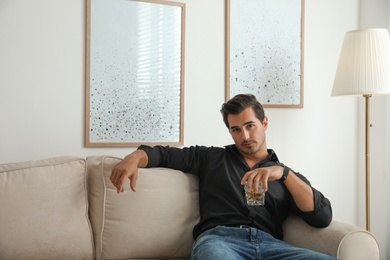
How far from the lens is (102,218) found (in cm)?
224

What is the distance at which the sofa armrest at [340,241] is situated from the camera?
2.04 metres

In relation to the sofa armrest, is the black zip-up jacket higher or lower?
higher

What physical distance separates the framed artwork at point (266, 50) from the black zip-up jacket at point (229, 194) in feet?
2.19

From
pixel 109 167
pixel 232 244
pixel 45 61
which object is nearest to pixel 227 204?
pixel 232 244

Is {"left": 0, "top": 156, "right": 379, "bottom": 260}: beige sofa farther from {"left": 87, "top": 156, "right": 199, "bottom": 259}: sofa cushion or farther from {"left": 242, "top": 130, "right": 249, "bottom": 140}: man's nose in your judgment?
{"left": 242, "top": 130, "right": 249, "bottom": 140}: man's nose

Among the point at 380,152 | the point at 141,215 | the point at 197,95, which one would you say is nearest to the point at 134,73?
the point at 197,95

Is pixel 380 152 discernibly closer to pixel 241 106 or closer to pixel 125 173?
pixel 241 106

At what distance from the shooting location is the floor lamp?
9.11 feet

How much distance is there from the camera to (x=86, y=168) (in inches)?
91.4

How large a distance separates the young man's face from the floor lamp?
2.49 feet

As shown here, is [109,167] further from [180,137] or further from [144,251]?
[180,137]

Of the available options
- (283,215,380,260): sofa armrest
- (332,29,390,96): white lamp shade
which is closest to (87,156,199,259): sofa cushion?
(283,215,380,260): sofa armrest

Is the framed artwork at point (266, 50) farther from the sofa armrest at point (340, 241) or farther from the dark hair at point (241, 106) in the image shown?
the sofa armrest at point (340, 241)

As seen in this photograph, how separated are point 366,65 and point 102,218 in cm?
177
